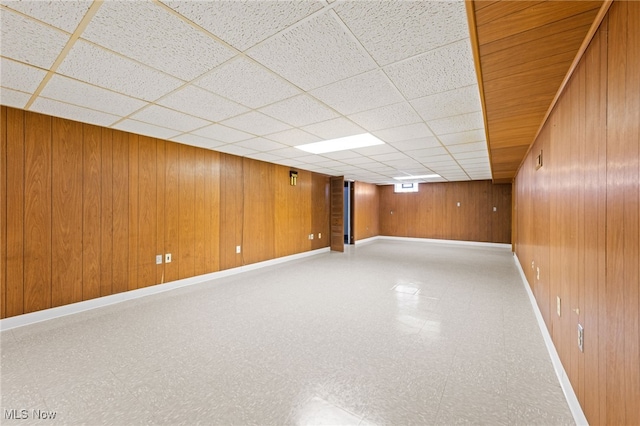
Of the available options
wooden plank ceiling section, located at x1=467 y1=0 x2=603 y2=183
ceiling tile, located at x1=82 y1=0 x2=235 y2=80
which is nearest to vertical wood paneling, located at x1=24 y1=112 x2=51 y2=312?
ceiling tile, located at x1=82 y1=0 x2=235 y2=80

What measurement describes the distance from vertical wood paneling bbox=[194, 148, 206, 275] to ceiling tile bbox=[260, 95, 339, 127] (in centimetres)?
225

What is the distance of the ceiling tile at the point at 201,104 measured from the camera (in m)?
2.39

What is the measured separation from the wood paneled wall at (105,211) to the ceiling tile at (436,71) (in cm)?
366

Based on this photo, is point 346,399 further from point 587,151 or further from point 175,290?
point 175,290

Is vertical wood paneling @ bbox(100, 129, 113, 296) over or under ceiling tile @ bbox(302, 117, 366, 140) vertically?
under

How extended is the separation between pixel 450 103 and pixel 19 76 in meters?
3.73

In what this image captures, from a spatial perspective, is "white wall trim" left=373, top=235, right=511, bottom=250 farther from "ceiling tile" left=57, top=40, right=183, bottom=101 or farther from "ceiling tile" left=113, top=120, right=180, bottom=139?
"ceiling tile" left=57, top=40, right=183, bottom=101

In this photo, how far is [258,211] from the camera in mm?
5766

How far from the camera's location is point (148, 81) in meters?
2.17

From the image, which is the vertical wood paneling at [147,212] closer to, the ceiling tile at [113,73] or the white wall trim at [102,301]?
the white wall trim at [102,301]

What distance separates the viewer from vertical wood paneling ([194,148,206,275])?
4.55m

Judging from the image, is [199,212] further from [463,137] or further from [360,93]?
[463,137]

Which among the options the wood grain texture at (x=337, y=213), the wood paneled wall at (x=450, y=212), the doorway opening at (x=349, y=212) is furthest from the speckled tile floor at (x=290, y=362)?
the wood paneled wall at (x=450, y=212)

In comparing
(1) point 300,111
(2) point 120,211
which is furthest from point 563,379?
(2) point 120,211
